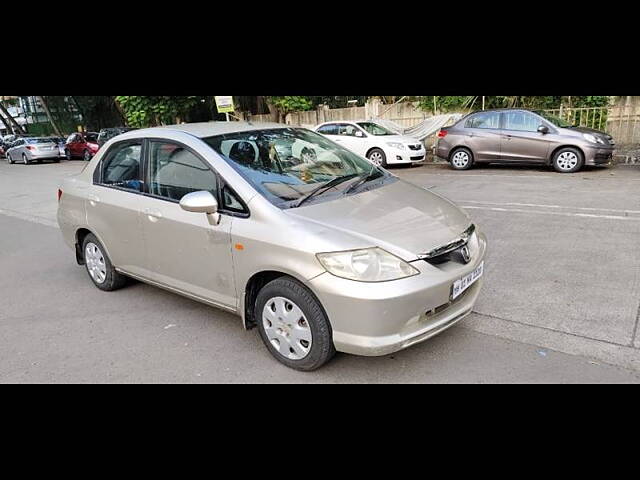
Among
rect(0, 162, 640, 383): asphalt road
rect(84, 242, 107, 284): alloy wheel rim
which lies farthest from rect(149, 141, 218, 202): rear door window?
rect(84, 242, 107, 284): alloy wheel rim

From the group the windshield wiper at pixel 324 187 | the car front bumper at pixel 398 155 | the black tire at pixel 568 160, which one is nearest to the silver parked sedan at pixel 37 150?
the car front bumper at pixel 398 155

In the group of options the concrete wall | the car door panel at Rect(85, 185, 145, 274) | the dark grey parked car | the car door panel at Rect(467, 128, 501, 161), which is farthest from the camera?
the concrete wall

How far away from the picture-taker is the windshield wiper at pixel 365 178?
359 centimetres

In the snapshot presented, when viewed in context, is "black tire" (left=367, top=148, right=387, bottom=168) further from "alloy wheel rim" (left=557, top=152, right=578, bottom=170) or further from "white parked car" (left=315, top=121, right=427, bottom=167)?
"alloy wheel rim" (left=557, top=152, right=578, bottom=170)

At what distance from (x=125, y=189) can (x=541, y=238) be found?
4.58 metres

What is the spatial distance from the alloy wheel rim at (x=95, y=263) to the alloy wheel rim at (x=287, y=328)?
2344 mm

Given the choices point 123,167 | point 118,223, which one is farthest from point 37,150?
point 118,223

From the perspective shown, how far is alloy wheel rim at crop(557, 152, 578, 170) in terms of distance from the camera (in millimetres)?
10203

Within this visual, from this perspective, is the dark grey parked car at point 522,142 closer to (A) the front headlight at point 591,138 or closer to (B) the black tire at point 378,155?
(A) the front headlight at point 591,138

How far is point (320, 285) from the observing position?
2.83 meters

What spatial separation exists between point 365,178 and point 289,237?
45.9 inches

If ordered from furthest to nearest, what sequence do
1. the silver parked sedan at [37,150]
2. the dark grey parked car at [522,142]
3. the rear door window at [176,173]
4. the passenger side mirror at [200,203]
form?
1. the silver parked sedan at [37,150]
2. the dark grey parked car at [522,142]
3. the rear door window at [176,173]
4. the passenger side mirror at [200,203]

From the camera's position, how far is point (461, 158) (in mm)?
11875

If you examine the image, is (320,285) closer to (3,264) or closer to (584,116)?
(3,264)
